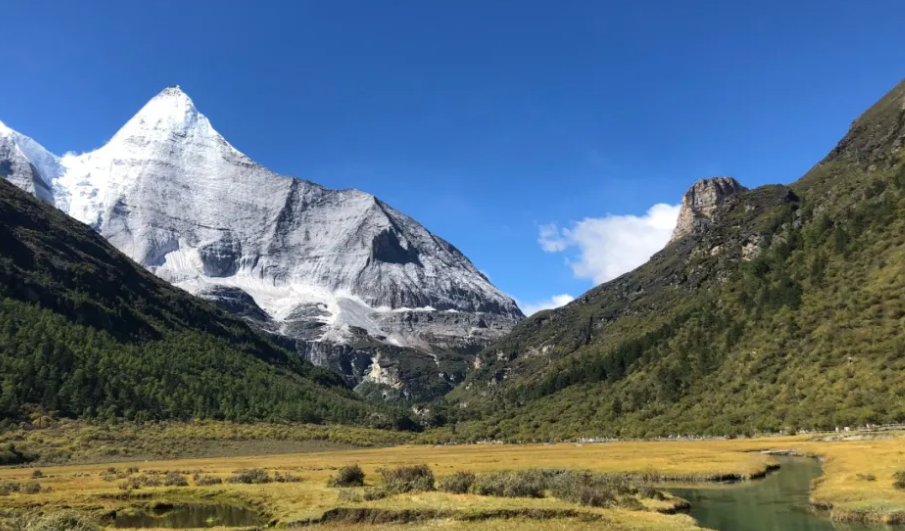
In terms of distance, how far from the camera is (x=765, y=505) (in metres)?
46.8

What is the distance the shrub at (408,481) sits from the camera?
171ft

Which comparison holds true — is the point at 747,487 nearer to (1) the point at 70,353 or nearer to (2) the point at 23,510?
(2) the point at 23,510

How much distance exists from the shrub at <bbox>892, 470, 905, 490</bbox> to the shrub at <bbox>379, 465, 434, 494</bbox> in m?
36.7

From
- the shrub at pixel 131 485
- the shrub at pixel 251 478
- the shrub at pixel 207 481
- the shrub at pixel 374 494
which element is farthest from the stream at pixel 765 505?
the shrub at pixel 131 485

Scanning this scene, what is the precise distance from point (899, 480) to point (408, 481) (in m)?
39.4

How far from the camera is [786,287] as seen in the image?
17212cm

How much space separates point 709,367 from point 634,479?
12467 cm

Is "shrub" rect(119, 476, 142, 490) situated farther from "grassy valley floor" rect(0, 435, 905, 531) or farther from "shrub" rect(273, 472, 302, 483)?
"shrub" rect(273, 472, 302, 483)

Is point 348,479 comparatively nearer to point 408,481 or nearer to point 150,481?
point 408,481

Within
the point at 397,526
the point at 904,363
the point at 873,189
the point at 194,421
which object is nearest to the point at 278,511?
the point at 397,526

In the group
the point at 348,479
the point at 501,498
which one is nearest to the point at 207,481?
the point at 348,479

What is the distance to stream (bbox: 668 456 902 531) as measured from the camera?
3906 cm

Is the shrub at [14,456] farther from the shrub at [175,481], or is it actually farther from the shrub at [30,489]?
the shrub at [30,489]

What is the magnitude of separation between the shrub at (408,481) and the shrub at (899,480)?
36659 millimetres
